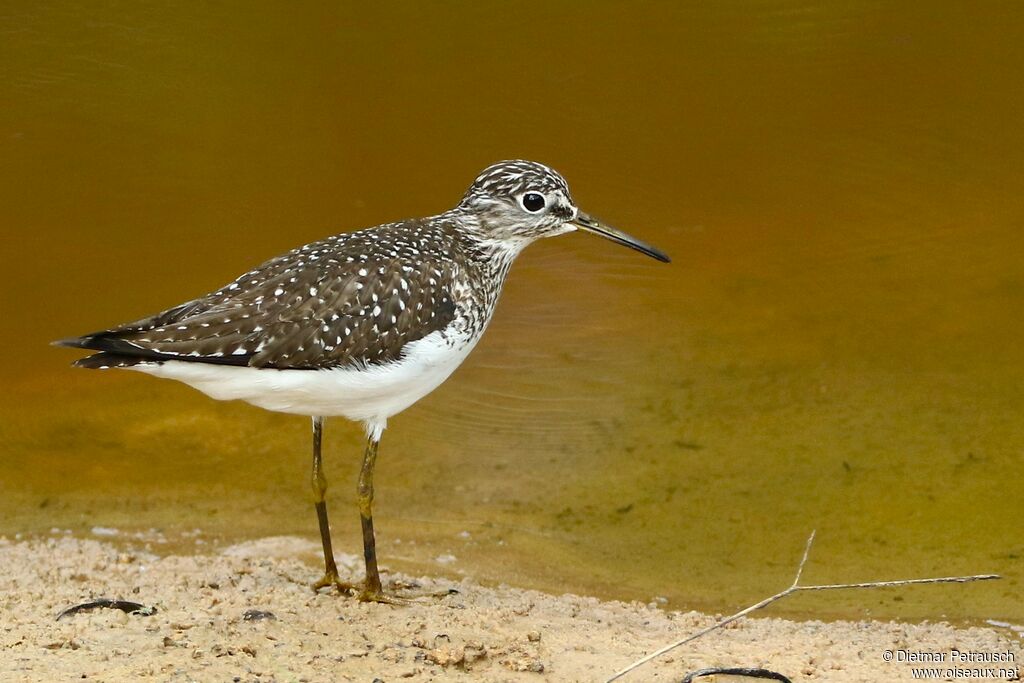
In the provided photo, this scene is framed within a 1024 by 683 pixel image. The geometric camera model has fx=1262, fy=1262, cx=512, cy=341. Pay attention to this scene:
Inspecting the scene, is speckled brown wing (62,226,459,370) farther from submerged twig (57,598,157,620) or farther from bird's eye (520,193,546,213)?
submerged twig (57,598,157,620)

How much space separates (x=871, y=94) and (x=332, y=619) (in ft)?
21.7

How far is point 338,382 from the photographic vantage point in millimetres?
5465

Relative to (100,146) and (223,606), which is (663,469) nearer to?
(223,606)

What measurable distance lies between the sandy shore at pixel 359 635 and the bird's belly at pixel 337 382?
896 millimetres

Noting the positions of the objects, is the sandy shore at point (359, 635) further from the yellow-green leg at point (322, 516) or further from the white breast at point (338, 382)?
the white breast at point (338, 382)

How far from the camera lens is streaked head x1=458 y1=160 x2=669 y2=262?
634 cm

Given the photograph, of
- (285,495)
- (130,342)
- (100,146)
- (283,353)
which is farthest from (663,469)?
(100,146)

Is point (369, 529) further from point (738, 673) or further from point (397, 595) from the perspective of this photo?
point (738, 673)

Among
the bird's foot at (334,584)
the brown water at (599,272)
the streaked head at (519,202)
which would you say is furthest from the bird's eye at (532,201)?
the bird's foot at (334,584)

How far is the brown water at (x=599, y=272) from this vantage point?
23.1 feet

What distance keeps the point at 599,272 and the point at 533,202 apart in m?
2.82

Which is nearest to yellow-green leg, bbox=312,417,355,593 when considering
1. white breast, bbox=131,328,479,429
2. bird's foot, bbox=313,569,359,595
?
bird's foot, bbox=313,569,359,595

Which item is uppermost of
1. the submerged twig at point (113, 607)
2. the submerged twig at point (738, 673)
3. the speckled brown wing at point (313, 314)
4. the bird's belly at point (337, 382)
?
the speckled brown wing at point (313, 314)

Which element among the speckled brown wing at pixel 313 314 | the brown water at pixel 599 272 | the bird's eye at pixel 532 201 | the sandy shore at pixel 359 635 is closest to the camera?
the sandy shore at pixel 359 635
